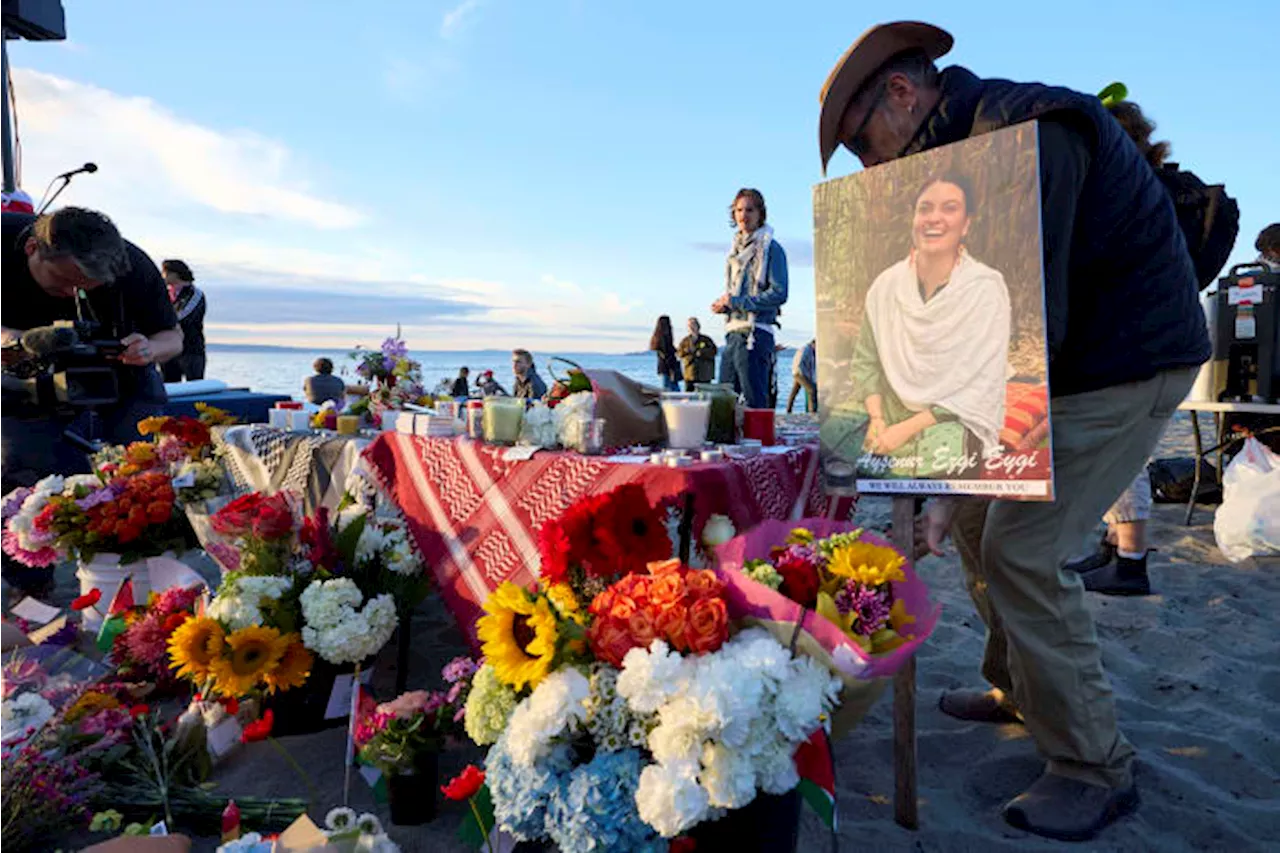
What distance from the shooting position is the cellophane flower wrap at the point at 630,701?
1303 millimetres

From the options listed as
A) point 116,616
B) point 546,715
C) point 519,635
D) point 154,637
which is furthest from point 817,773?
point 116,616

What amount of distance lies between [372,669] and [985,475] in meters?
2.16

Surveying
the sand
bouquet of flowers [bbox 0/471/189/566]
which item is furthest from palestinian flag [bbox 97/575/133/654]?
the sand

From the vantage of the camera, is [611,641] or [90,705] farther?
[90,705]

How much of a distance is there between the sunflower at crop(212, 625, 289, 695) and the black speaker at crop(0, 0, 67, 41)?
12156 mm

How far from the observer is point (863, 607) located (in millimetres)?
1496

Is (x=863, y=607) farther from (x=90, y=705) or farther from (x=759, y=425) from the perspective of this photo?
(x=90, y=705)

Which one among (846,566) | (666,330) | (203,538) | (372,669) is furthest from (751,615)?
(666,330)

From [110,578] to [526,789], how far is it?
9.50 ft

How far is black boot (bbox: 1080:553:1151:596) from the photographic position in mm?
3990

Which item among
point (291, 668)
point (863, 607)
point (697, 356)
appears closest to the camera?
point (863, 607)

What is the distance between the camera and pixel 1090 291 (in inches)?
77.3

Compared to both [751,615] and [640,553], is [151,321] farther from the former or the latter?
[751,615]

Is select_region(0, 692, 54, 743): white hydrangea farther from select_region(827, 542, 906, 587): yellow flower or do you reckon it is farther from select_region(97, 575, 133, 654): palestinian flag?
select_region(827, 542, 906, 587): yellow flower
